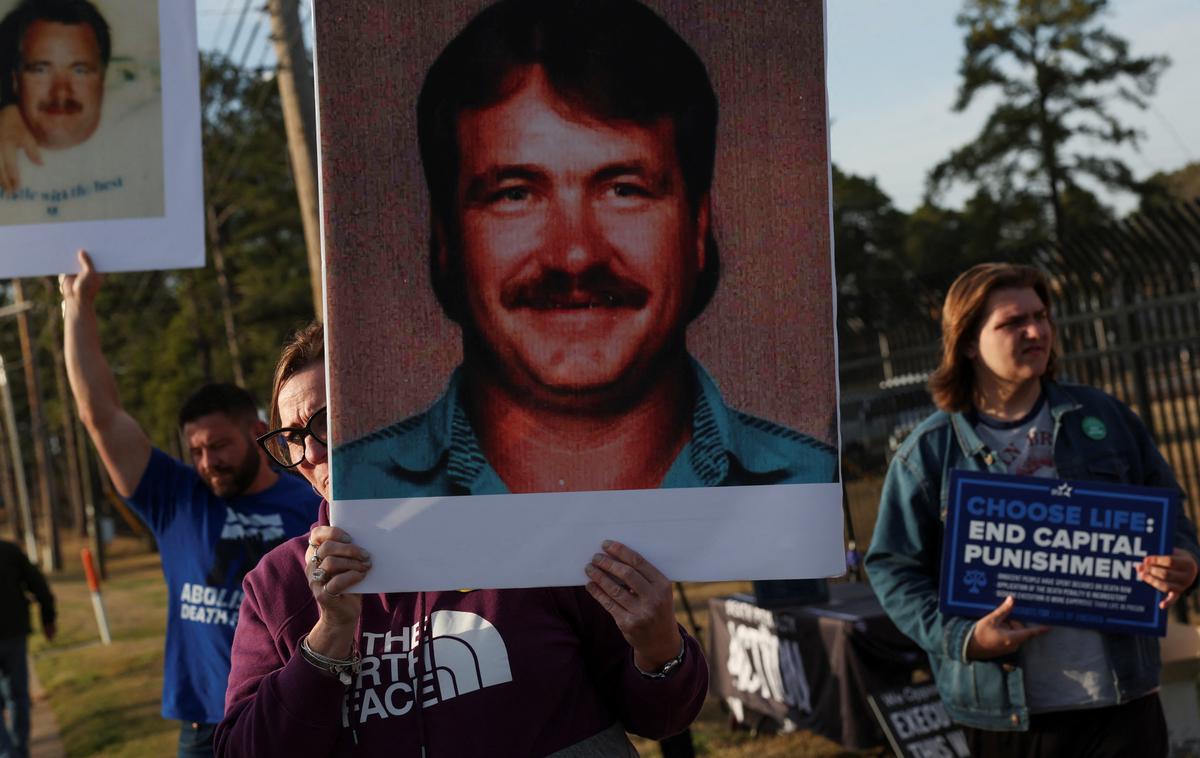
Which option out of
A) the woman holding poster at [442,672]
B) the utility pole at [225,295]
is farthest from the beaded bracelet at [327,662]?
the utility pole at [225,295]

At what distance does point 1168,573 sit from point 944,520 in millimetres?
552

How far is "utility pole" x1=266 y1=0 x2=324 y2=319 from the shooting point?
25.8 ft

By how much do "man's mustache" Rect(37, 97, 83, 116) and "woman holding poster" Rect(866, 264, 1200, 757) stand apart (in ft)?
7.38

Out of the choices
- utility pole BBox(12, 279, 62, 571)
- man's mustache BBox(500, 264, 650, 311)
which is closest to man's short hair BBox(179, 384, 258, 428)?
man's mustache BBox(500, 264, 650, 311)

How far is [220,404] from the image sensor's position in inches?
162

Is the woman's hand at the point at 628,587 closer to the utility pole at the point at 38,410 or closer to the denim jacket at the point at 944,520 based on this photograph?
the denim jacket at the point at 944,520

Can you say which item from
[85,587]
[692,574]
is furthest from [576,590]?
[85,587]

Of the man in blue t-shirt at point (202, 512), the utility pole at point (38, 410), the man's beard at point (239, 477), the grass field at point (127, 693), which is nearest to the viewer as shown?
the man in blue t-shirt at point (202, 512)

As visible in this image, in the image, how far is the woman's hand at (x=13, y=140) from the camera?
8.64 feet

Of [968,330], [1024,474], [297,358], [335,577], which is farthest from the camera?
[968,330]

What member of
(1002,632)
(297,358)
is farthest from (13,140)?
(1002,632)

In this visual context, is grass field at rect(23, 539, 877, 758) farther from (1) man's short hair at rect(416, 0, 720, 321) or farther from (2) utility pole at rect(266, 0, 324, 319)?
(1) man's short hair at rect(416, 0, 720, 321)

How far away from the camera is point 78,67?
107 inches

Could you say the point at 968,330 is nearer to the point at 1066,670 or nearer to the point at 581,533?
the point at 1066,670
